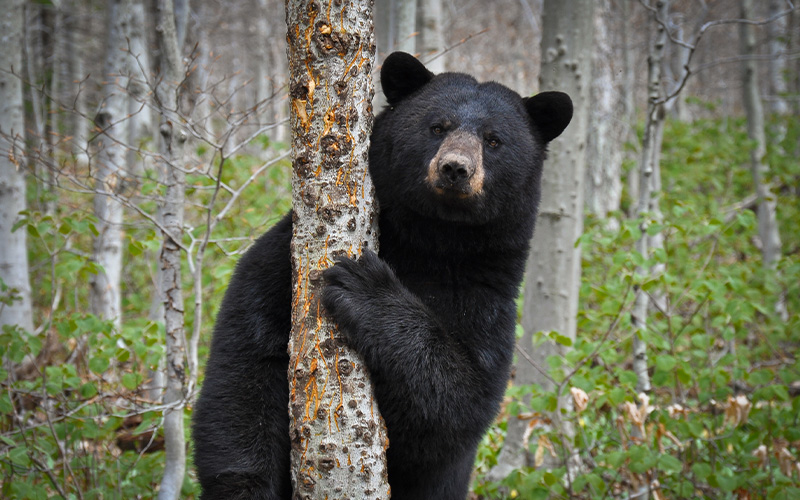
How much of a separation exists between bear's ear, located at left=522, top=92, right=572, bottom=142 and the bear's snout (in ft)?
1.56

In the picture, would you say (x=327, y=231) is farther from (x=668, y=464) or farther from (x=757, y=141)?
(x=757, y=141)

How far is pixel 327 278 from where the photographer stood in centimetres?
221

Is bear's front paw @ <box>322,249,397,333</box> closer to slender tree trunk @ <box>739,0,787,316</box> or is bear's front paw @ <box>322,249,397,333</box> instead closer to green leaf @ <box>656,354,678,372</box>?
green leaf @ <box>656,354,678,372</box>

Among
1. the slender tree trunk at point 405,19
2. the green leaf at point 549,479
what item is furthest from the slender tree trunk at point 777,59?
the green leaf at point 549,479

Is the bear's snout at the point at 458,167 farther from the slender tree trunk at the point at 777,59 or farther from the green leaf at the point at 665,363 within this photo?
the slender tree trunk at the point at 777,59

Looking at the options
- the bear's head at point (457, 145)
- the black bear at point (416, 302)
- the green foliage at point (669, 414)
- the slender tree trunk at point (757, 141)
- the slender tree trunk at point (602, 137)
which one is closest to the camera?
the black bear at point (416, 302)

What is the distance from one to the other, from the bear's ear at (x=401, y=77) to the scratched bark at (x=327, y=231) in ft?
1.53

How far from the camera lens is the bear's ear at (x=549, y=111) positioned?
113 inches

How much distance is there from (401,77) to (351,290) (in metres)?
1.11

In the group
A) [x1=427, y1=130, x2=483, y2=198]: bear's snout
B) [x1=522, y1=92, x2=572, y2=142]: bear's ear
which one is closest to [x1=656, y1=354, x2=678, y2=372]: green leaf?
[x1=522, y1=92, x2=572, y2=142]: bear's ear

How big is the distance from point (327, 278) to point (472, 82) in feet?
4.09

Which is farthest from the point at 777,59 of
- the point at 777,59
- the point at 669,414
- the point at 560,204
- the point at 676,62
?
the point at 669,414

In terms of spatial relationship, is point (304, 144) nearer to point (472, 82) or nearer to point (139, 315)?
point (472, 82)

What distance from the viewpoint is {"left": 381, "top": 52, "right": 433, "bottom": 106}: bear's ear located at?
2.73 meters
